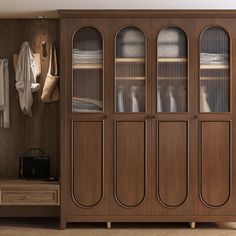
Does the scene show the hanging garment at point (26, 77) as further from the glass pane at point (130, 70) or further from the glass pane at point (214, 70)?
the glass pane at point (214, 70)

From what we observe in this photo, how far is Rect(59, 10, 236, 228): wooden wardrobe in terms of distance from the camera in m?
5.18

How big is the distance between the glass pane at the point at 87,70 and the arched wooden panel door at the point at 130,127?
0.16m

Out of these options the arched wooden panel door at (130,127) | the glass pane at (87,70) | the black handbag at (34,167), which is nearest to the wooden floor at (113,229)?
the arched wooden panel door at (130,127)

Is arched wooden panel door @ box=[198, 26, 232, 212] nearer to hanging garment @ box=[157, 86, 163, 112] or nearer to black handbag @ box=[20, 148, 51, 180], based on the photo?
hanging garment @ box=[157, 86, 163, 112]

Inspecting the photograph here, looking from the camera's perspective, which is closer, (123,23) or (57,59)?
(123,23)

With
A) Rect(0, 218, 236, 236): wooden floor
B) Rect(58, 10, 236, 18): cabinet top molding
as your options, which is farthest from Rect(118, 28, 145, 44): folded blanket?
Rect(0, 218, 236, 236): wooden floor

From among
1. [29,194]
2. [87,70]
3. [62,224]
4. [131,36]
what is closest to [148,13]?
[131,36]

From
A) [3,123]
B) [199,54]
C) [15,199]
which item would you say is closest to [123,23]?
[199,54]

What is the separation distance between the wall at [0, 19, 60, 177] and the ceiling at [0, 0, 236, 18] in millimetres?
448

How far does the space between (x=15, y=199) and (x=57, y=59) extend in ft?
4.95

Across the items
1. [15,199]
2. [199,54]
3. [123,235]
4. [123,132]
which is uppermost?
[199,54]

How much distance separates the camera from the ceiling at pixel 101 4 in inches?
189

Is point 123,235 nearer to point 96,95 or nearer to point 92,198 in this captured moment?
point 92,198

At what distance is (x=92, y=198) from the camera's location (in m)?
5.19
